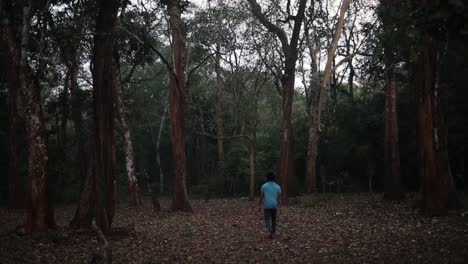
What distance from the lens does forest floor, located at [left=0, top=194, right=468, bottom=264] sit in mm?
9438

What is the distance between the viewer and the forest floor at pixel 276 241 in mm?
9438

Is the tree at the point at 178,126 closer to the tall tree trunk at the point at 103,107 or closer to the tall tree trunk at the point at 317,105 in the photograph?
the tall tree trunk at the point at 103,107

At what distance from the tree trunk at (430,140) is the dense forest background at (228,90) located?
0.30 ft

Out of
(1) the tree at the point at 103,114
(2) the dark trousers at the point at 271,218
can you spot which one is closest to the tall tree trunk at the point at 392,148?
(2) the dark trousers at the point at 271,218

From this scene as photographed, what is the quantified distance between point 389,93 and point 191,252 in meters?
13.5

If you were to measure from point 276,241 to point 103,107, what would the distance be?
19.5 ft

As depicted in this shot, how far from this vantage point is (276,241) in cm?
1178

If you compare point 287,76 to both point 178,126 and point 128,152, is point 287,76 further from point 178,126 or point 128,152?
point 128,152

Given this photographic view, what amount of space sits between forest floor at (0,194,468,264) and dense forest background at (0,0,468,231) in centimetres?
188

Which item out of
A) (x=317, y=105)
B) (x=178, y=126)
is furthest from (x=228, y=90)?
(x=178, y=126)

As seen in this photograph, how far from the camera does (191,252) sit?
10.8 metres

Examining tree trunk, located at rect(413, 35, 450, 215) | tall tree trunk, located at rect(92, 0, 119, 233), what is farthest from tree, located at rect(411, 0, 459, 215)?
tall tree trunk, located at rect(92, 0, 119, 233)

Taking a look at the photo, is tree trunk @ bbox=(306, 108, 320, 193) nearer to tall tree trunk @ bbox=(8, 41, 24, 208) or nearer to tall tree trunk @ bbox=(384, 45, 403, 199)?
tall tree trunk @ bbox=(384, 45, 403, 199)

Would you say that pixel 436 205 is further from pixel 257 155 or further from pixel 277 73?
pixel 257 155
